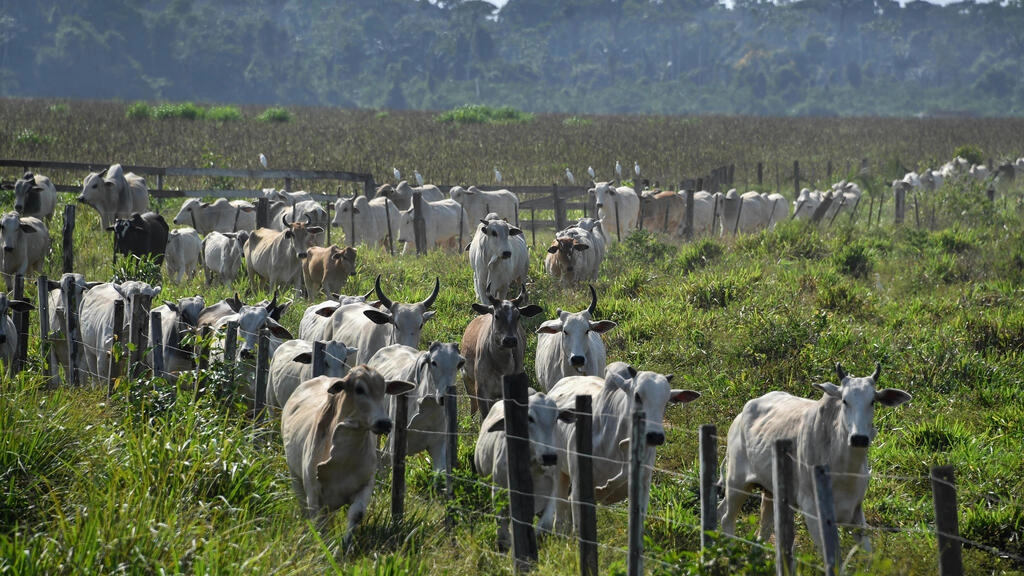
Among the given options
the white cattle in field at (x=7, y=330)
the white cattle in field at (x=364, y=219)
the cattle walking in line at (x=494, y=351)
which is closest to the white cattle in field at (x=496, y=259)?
the cattle walking in line at (x=494, y=351)

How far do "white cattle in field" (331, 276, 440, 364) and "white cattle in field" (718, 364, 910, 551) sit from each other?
3.54 metres

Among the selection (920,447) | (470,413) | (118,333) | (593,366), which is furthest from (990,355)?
(118,333)

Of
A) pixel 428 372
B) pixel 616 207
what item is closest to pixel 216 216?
pixel 616 207

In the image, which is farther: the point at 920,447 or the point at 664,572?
the point at 920,447

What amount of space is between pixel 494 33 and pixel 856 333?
148508 millimetres

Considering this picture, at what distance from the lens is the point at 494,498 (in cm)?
675

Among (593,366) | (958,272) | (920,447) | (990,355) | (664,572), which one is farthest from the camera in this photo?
(958,272)

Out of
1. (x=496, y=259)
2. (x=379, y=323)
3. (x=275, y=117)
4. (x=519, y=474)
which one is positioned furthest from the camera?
(x=275, y=117)

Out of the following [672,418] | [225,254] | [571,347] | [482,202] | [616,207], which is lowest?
[672,418]

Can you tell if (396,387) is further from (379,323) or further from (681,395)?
(379,323)

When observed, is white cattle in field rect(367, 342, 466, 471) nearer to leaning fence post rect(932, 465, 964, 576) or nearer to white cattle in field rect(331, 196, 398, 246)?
leaning fence post rect(932, 465, 964, 576)

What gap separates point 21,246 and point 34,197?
4.45 meters

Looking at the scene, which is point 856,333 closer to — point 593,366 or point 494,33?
point 593,366

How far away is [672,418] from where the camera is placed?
10023 millimetres
